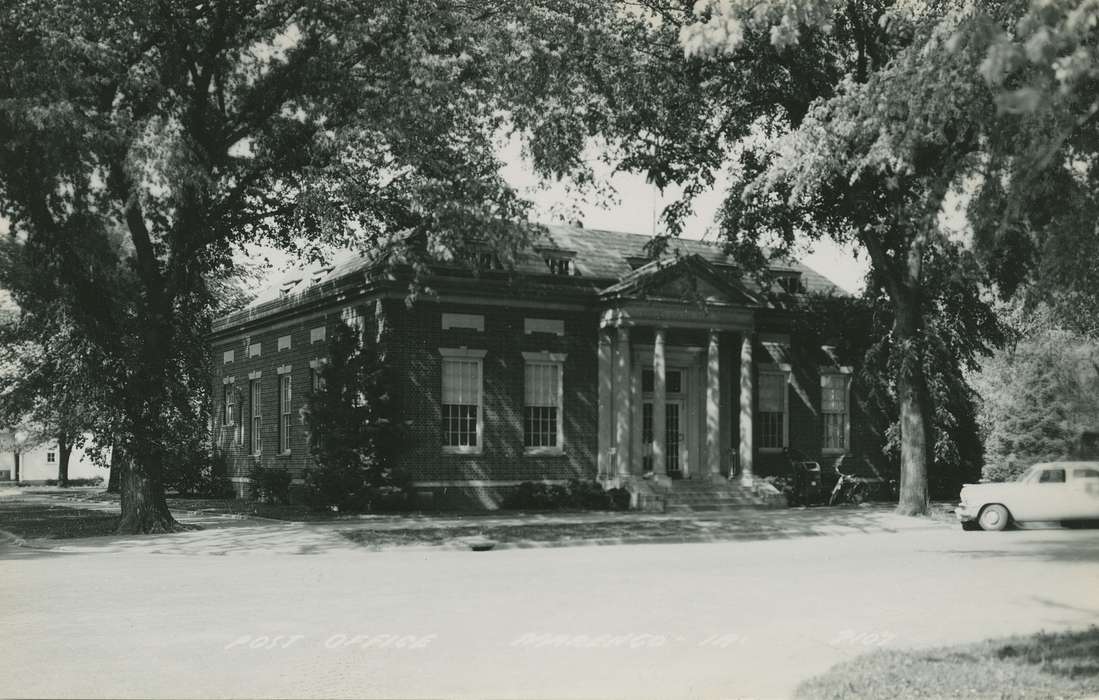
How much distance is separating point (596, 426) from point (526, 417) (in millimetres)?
2087

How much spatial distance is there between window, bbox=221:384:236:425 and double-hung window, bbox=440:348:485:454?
38.6ft

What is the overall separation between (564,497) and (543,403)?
2694 millimetres

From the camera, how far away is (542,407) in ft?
97.0

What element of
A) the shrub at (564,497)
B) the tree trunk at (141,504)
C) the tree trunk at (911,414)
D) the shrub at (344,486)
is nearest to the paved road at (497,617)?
the tree trunk at (141,504)

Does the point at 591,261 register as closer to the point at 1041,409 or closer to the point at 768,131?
the point at 768,131

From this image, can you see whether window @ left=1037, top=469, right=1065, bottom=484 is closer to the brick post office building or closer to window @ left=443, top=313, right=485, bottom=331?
the brick post office building

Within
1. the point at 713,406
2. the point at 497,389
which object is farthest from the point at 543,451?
the point at 713,406

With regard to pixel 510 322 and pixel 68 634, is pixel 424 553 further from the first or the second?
pixel 510 322

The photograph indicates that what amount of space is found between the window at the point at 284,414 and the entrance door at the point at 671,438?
10545 mm

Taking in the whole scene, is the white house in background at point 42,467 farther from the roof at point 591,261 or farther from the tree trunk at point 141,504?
the tree trunk at point 141,504

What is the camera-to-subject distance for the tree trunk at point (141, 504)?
2197 centimetres

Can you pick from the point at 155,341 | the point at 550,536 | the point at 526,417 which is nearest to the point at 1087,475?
the point at 550,536

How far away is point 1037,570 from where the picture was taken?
1523 cm

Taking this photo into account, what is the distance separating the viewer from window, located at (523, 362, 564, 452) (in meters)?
29.4
